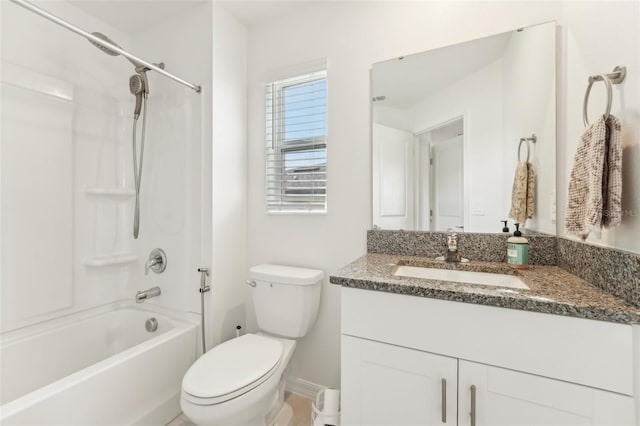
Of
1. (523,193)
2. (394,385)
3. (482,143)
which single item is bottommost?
(394,385)

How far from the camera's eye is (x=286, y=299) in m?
1.56

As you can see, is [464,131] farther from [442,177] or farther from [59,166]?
[59,166]

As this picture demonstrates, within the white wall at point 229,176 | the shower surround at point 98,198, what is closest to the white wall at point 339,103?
the white wall at point 229,176

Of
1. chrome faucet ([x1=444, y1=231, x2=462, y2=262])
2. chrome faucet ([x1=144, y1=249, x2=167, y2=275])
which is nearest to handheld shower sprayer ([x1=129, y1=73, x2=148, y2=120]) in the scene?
chrome faucet ([x1=144, y1=249, x2=167, y2=275])

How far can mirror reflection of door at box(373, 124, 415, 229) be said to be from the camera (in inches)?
59.5

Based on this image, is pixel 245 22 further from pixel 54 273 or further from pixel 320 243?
pixel 54 273

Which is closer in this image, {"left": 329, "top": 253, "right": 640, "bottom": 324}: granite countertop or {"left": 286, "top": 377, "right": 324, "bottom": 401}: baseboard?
{"left": 329, "top": 253, "right": 640, "bottom": 324}: granite countertop

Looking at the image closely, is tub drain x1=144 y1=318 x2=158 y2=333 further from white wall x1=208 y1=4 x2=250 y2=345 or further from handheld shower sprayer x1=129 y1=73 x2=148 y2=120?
handheld shower sprayer x1=129 y1=73 x2=148 y2=120

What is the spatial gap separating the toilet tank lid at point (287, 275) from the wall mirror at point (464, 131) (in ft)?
1.50

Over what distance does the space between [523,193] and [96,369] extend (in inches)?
81.1

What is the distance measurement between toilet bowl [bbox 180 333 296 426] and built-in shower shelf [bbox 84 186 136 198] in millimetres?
1311

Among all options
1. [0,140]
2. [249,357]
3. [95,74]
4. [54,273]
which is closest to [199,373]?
[249,357]

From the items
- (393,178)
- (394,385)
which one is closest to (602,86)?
(393,178)

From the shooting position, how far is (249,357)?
4.34 feet
